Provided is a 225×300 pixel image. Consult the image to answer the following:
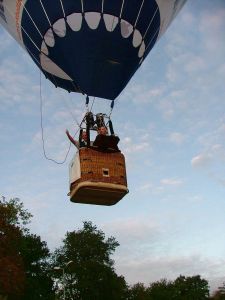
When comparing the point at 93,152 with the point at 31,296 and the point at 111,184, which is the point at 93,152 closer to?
the point at 111,184

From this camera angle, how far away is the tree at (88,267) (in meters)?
45.8

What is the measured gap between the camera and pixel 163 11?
39.8 ft

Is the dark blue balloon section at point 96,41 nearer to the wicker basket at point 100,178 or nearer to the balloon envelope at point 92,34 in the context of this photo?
the balloon envelope at point 92,34

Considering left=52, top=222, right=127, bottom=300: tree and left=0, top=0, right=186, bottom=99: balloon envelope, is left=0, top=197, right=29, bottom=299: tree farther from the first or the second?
left=0, top=0, right=186, bottom=99: balloon envelope

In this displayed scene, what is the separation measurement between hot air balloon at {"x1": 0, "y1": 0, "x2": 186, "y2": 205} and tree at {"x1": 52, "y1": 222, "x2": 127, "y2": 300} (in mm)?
35854

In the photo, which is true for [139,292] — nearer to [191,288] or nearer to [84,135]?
[191,288]

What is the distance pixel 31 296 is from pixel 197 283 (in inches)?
2522

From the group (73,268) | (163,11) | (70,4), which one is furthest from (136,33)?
(73,268)

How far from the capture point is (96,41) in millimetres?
11594

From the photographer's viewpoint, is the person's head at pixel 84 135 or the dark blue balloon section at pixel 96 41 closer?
the dark blue balloon section at pixel 96 41

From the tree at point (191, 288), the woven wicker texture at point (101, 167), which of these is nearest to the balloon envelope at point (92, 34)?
the woven wicker texture at point (101, 167)

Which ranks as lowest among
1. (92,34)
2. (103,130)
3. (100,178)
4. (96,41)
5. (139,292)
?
(100,178)

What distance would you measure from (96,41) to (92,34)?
21 centimetres

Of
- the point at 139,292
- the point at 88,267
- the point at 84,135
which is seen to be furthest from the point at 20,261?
the point at 139,292
